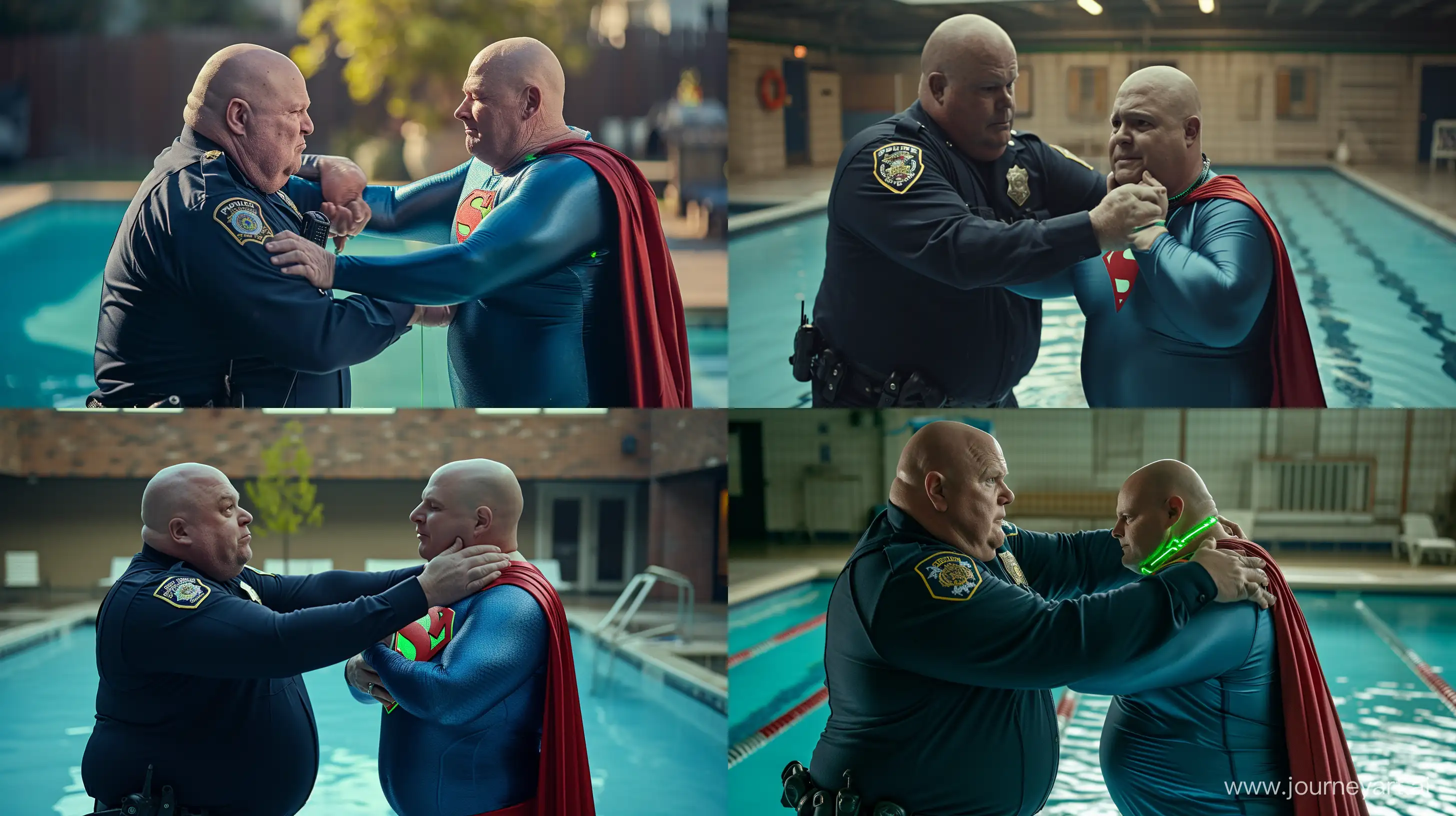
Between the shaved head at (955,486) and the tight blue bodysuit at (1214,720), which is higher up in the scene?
the shaved head at (955,486)

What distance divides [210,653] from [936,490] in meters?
1.87

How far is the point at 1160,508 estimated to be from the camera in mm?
3254

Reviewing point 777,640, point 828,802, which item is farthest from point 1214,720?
point 777,640

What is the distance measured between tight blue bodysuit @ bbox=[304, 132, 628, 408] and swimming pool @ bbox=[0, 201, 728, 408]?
92 mm

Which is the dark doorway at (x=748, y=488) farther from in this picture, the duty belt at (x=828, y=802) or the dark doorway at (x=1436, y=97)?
the dark doorway at (x=1436, y=97)

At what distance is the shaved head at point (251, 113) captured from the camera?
3.34 meters

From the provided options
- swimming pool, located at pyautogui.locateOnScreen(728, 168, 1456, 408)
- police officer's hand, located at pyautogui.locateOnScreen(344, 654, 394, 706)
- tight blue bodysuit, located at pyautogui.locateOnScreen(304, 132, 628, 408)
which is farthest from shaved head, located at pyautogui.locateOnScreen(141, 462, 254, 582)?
swimming pool, located at pyautogui.locateOnScreen(728, 168, 1456, 408)

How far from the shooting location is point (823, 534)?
6.71m

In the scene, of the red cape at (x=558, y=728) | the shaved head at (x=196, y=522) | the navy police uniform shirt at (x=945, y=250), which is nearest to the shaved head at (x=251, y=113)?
the shaved head at (x=196, y=522)

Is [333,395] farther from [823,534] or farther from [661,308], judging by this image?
[823,534]

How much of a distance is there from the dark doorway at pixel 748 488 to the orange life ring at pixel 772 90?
58.6 inches

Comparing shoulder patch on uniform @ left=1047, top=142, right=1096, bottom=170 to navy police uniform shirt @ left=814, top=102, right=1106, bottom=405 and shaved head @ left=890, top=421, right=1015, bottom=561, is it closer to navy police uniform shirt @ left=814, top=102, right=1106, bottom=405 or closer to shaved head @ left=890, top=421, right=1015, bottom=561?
navy police uniform shirt @ left=814, top=102, right=1106, bottom=405

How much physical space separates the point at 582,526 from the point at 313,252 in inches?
73.2

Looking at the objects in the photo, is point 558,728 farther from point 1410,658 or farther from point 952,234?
point 1410,658
